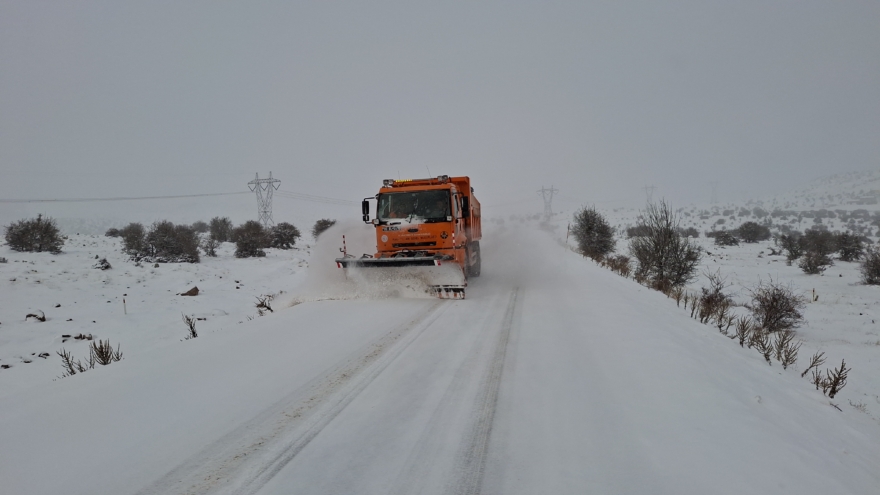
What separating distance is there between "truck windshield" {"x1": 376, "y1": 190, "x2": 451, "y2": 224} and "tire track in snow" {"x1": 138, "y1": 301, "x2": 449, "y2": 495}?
19.8ft

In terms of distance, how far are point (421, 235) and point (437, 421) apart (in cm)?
727

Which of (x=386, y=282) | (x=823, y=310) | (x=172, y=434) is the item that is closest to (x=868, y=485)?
(x=172, y=434)

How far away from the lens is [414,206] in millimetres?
10742

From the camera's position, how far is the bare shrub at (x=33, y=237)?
58.9 feet

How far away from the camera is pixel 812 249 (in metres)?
24.9

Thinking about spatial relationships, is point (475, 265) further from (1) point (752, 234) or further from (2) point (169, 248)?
(1) point (752, 234)

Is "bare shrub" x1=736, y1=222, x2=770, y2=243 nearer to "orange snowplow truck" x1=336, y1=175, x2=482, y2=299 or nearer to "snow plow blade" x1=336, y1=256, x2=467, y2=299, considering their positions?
"orange snowplow truck" x1=336, y1=175, x2=482, y2=299

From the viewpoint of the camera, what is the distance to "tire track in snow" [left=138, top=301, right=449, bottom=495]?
2686mm

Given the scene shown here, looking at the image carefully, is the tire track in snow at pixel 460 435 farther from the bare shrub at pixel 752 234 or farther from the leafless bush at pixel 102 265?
the bare shrub at pixel 752 234

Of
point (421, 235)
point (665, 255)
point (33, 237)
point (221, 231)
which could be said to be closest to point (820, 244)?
point (665, 255)

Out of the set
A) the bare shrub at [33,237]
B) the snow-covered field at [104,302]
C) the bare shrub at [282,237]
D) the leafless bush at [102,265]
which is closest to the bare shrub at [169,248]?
the snow-covered field at [104,302]

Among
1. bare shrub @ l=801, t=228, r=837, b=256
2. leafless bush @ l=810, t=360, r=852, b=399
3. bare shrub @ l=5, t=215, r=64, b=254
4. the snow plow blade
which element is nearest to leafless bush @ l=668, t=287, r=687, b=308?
leafless bush @ l=810, t=360, r=852, b=399

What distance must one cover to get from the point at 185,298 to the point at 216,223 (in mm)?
23234

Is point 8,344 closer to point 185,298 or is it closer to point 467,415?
point 185,298
